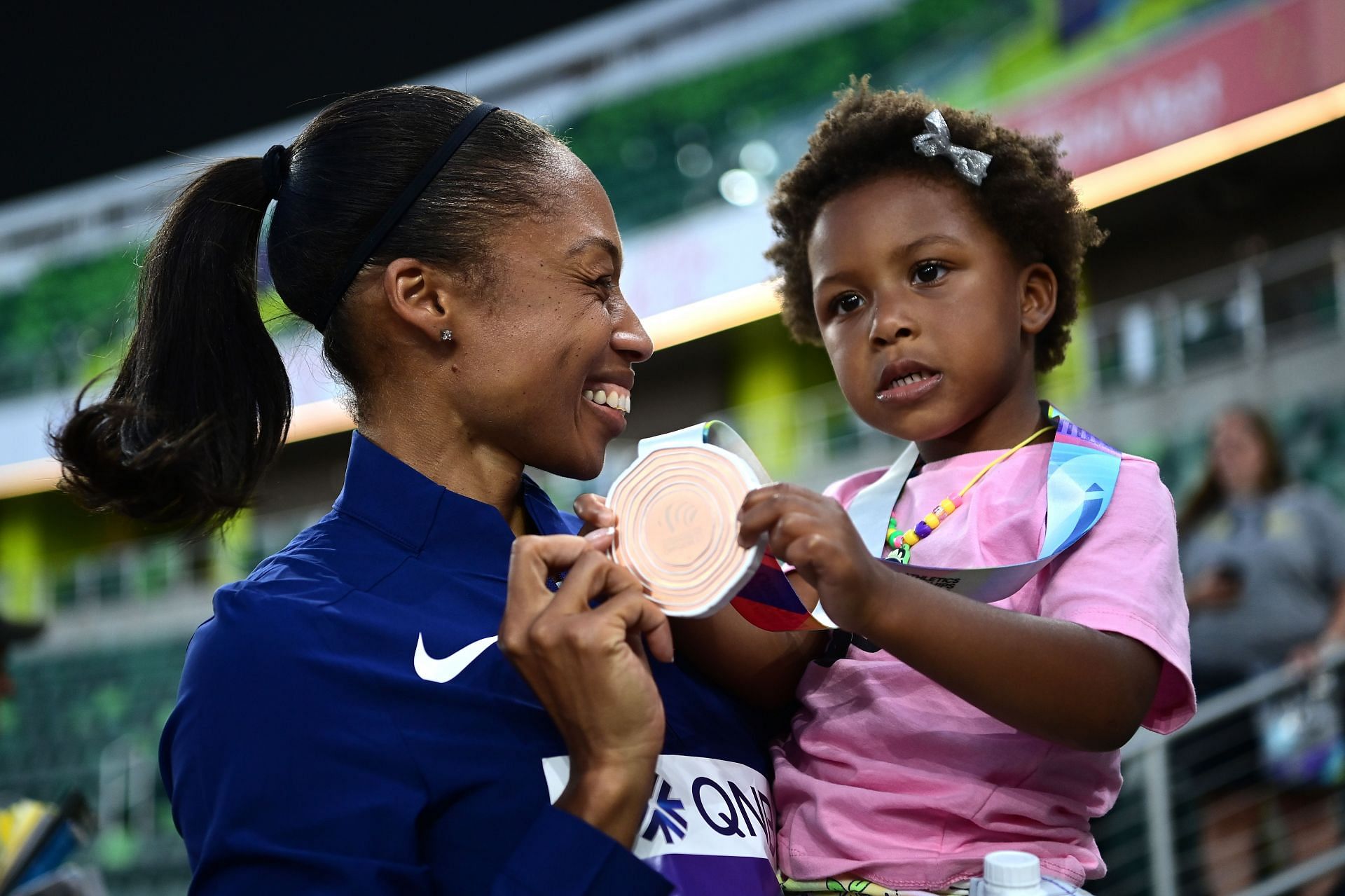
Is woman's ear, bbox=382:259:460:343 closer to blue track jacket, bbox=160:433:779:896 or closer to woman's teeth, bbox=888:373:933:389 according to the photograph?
blue track jacket, bbox=160:433:779:896

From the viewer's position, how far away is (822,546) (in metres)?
1.11

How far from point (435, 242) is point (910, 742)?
0.84 metres

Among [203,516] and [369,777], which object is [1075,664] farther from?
[203,516]

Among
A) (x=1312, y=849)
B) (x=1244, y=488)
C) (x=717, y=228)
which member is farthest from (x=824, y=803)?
(x=717, y=228)

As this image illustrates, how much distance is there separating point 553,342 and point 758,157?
10.3 meters

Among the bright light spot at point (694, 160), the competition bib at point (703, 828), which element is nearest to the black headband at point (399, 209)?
the competition bib at point (703, 828)

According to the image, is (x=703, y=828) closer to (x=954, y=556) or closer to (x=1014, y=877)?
(x=1014, y=877)

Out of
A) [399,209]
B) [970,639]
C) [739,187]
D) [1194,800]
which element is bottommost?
[1194,800]

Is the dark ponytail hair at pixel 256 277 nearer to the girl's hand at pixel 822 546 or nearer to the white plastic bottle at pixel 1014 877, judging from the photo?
the girl's hand at pixel 822 546

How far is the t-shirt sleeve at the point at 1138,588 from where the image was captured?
1291 millimetres

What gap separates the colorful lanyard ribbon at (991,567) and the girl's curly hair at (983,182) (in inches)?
14.8

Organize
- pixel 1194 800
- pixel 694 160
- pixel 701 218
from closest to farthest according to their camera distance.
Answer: pixel 1194 800
pixel 701 218
pixel 694 160

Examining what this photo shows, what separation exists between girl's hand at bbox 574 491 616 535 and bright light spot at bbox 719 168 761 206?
396 inches

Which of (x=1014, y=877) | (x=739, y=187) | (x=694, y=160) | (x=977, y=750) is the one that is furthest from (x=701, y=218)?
(x=1014, y=877)
